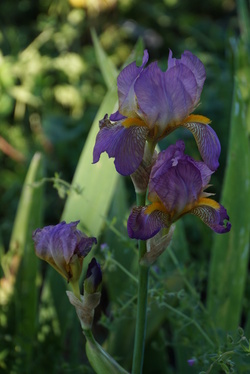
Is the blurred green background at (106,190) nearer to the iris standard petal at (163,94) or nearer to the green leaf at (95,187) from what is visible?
the green leaf at (95,187)

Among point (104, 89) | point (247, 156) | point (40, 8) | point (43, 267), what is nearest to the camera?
point (247, 156)

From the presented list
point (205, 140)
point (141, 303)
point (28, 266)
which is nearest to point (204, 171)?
point (205, 140)

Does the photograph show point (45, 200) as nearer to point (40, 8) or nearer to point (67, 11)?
point (67, 11)

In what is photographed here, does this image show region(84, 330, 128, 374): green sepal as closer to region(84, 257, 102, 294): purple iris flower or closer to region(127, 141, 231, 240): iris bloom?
region(84, 257, 102, 294): purple iris flower

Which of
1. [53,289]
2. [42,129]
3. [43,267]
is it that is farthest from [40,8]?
[53,289]

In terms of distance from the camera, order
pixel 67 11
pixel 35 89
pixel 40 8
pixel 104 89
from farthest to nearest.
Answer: pixel 40 8
pixel 67 11
pixel 104 89
pixel 35 89

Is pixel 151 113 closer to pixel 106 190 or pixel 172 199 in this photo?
pixel 172 199

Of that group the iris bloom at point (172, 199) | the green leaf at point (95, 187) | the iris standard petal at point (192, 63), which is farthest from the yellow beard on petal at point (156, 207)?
the green leaf at point (95, 187)
